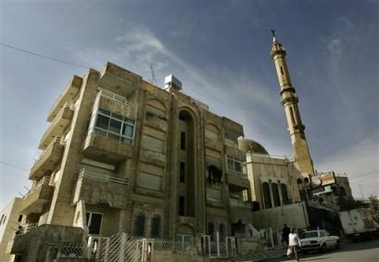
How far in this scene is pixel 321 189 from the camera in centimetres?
4000

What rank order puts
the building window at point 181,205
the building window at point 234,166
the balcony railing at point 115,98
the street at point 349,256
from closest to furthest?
the street at point 349,256, the balcony railing at point 115,98, the building window at point 181,205, the building window at point 234,166

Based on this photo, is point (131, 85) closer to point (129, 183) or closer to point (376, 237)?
point (129, 183)

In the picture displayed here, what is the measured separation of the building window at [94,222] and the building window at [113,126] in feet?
18.2

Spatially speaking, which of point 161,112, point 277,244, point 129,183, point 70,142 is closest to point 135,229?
point 129,183

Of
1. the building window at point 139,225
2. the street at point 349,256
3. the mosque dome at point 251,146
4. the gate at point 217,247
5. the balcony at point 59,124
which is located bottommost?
the street at point 349,256

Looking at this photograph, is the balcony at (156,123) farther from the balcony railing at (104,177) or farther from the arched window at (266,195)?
the arched window at (266,195)

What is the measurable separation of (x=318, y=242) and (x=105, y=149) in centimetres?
1552

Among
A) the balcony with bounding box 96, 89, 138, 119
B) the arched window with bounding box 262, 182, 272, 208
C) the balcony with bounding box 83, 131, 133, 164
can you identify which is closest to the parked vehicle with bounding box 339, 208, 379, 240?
the arched window with bounding box 262, 182, 272, 208

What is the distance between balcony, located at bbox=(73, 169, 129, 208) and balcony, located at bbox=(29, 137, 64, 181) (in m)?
3.19

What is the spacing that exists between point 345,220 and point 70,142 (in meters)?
24.7

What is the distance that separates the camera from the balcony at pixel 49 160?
2067 cm

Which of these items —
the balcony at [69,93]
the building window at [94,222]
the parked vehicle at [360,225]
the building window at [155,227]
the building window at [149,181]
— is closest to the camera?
the building window at [94,222]

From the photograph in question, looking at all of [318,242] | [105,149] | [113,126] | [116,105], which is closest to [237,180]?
[318,242]

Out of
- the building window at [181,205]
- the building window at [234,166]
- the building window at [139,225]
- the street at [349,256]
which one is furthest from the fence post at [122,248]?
the building window at [234,166]
